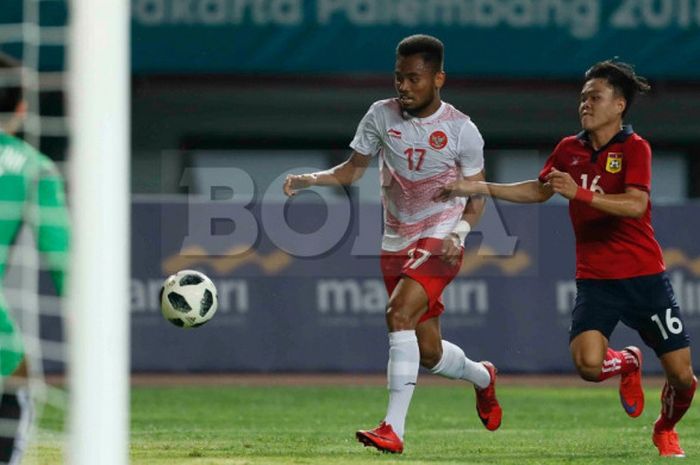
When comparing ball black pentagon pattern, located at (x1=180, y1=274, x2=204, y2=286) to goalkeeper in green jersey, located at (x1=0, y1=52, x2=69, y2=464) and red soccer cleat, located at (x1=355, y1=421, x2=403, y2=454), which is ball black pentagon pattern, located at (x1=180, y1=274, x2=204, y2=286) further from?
goalkeeper in green jersey, located at (x1=0, y1=52, x2=69, y2=464)

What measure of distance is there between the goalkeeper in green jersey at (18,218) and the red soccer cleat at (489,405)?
4320 millimetres

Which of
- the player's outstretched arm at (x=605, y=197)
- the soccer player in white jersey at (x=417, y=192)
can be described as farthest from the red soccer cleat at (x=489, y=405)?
the player's outstretched arm at (x=605, y=197)

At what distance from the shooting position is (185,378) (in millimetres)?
15508

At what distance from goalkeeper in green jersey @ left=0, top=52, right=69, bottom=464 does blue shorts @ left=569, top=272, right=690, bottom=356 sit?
374 centimetres

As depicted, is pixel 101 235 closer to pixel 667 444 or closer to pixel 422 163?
pixel 422 163

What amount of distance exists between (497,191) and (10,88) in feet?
11.7

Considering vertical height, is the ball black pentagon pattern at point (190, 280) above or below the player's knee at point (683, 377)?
above

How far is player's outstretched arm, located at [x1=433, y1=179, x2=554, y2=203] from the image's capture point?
8453mm

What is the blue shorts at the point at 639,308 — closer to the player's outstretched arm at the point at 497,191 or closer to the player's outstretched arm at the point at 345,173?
the player's outstretched arm at the point at 497,191

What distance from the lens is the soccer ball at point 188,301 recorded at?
9.39 metres

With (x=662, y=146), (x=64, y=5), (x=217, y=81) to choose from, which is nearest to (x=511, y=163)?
(x=662, y=146)

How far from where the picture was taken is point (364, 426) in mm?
10977

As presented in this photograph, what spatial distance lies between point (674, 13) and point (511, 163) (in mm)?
3527

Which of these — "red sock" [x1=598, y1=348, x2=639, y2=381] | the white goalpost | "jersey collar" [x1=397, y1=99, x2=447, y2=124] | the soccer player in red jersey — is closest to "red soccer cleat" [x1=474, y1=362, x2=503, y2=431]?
"red sock" [x1=598, y1=348, x2=639, y2=381]
